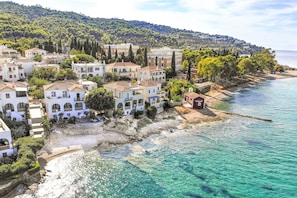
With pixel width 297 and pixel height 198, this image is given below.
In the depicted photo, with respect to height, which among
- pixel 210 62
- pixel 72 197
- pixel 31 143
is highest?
pixel 210 62

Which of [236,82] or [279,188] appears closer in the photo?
[279,188]

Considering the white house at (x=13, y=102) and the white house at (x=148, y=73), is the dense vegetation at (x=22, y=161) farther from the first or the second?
the white house at (x=148, y=73)

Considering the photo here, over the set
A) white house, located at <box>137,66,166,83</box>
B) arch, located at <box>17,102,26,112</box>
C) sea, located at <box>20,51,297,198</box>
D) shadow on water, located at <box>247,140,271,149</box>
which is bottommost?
sea, located at <box>20,51,297,198</box>

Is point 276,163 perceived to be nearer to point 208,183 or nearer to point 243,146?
point 243,146

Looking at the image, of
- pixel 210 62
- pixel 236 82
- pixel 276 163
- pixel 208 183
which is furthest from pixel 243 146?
pixel 236 82

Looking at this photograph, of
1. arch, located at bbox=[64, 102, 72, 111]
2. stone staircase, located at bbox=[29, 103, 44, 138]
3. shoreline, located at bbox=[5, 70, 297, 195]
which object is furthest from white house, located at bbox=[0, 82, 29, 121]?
Answer: shoreline, located at bbox=[5, 70, 297, 195]

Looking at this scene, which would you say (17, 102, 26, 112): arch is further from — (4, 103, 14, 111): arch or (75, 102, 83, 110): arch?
A: (75, 102, 83, 110): arch
